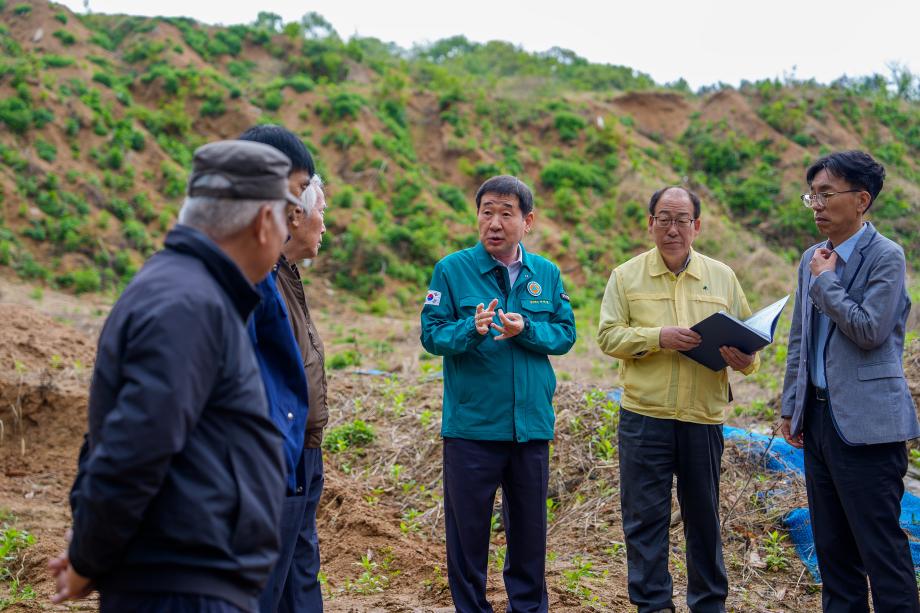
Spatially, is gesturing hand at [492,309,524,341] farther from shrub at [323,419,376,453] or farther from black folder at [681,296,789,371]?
shrub at [323,419,376,453]

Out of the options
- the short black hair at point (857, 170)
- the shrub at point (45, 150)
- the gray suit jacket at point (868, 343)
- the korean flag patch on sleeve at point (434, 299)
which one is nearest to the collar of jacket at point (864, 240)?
the gray suit jacket at point (868, 343)

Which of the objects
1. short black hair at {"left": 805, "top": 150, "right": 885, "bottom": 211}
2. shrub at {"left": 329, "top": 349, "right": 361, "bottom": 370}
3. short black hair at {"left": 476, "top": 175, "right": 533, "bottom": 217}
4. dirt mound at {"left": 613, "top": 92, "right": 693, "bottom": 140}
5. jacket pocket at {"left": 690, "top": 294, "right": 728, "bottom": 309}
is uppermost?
dirt mound at {"left": 613, "top": 92, "right": 693, "bottom": 140}

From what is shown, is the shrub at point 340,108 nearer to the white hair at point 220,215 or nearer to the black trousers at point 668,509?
the black trousers at point 668,509

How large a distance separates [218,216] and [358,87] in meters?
25.4

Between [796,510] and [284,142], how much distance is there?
3.81m

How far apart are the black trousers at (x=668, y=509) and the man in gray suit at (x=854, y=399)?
424 mm

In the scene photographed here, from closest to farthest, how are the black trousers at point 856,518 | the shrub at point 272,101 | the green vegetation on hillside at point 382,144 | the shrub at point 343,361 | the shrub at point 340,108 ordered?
1. the black trousers at point 856,518
2. the shrub at point 343,361
3. the green vegetation on hillside at point 382,144
4. the shrub at point 340,108
5. the shrub at point 272,101

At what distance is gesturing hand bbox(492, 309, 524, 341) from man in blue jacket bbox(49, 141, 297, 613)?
1569 millimetres

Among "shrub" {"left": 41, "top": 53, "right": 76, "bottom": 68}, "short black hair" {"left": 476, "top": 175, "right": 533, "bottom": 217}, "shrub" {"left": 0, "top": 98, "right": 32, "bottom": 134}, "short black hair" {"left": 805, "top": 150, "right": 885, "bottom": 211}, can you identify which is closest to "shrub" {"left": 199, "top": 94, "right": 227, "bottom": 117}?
"shrub" {"left": 41, "top": 53, "right": 76, "bottom": 68}

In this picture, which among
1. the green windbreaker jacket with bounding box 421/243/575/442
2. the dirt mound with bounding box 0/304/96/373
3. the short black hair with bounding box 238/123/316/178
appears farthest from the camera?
the dirt mound with bounding box 0/304/96/373

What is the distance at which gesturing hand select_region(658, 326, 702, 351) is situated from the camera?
3625mm

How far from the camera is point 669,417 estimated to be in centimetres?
376

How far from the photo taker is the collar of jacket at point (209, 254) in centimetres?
185

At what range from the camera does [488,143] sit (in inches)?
973
